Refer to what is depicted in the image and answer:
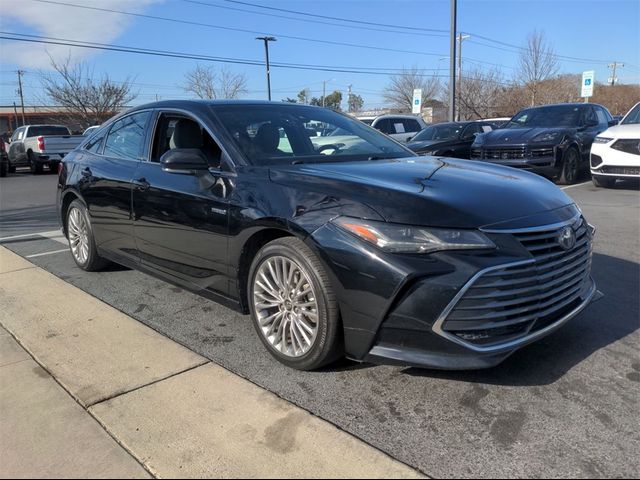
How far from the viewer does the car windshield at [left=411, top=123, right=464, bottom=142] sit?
13.3 metres

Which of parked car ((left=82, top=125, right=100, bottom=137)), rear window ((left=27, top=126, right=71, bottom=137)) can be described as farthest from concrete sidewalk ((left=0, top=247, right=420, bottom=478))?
rear window ((left=27, top=126, right=71, bottom=137))

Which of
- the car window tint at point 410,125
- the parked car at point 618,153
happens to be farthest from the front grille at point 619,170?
the car window tint at point 410,125

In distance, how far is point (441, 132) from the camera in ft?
44.4

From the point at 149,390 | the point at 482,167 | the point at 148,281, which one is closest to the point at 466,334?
the point at 482,167

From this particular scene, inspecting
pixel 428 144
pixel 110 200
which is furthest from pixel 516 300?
pixel 428 144

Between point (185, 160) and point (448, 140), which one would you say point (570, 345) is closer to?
point (185, 160)

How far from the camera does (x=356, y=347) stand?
9.08ft

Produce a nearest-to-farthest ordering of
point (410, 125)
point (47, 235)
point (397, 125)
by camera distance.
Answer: point (47, 235) → point (397, 125) → point (410, 125)

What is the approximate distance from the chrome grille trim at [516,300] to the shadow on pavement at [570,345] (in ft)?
1.08

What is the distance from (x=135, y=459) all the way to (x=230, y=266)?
136 centimetres

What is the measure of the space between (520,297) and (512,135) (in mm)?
9211

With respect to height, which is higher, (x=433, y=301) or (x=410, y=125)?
(x=410, y=125)

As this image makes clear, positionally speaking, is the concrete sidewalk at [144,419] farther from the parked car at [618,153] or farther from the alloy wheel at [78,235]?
the parked car at [618,153]

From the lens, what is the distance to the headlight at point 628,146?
9344 mm
